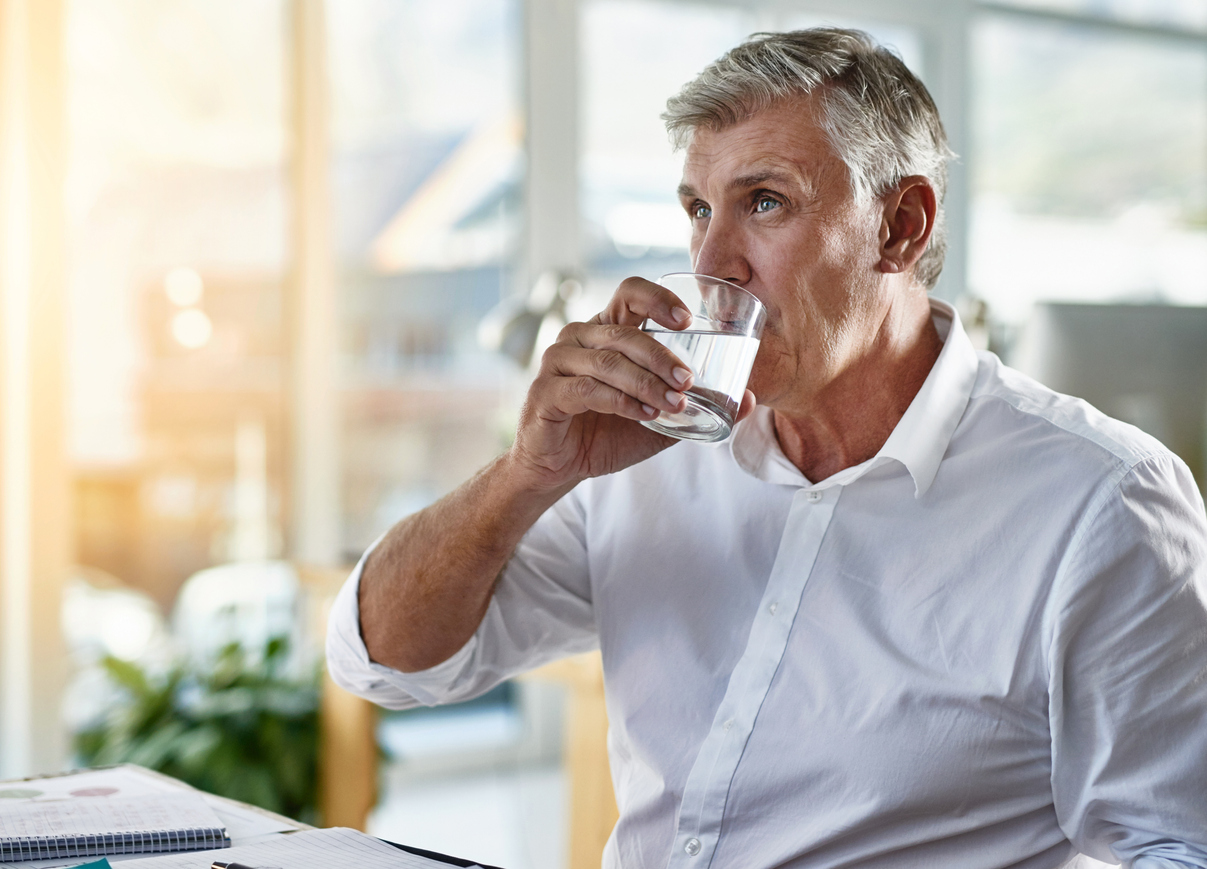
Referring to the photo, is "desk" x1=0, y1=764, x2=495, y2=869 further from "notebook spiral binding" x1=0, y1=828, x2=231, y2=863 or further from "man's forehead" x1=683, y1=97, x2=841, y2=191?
"man's forehead" x1=683, y1=97, x2=841, y2=191

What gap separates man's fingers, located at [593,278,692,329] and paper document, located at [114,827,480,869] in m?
0.48

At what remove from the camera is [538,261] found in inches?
167

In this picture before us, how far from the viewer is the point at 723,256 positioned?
1.18 meters

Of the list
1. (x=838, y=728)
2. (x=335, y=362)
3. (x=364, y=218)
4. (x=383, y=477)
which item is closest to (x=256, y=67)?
(x=364, y=218)

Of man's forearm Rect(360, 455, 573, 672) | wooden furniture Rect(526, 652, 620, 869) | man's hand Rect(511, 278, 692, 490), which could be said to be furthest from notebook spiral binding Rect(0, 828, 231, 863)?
wooden furniture Rect(526, 652, 620, 869)

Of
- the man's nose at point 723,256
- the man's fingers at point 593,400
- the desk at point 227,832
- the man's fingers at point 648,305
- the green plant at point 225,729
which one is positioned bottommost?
the green plant at point 225,729

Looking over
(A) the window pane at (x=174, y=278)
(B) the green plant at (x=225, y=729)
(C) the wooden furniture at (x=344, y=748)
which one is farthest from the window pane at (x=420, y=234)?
(C) the wooden furniture at (x=344, y=748)

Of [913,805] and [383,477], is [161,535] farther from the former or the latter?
[913,805]

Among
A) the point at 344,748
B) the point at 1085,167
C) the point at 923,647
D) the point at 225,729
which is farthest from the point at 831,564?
the point at 1085,167

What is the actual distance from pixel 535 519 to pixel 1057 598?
53cm

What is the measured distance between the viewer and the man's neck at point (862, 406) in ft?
4.20

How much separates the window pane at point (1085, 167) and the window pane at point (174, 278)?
2.74 metres

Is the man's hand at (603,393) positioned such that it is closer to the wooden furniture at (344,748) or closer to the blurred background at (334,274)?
the blurred background at (334,274)

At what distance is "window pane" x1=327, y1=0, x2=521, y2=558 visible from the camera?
4.05m
